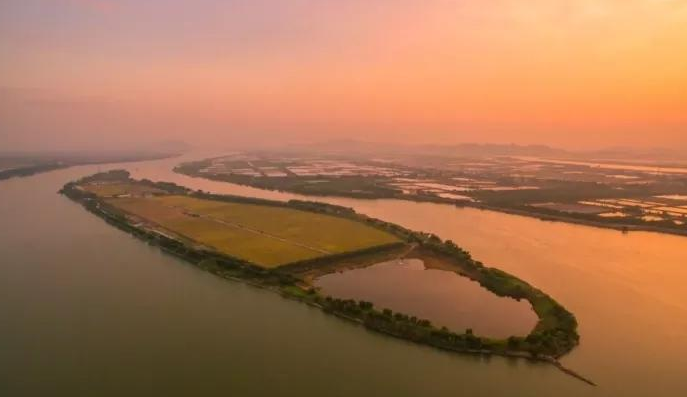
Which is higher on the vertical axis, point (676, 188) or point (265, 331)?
point (676, 188)

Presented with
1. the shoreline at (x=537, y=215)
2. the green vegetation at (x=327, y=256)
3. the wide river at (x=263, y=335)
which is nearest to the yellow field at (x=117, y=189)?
the green vegetation at (x=327, y=256)

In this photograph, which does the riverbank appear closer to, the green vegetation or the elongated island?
the elongated island

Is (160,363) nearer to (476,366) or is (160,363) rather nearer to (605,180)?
(476,366)

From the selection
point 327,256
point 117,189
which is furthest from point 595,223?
point 117,189

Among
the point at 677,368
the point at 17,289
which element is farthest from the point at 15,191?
the point at 677,368

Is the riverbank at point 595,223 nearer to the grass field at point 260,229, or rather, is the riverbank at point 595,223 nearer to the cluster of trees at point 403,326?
the grass field at point 260,229

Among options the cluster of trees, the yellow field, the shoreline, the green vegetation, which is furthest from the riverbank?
the yellow field

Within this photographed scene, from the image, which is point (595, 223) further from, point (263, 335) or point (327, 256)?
point (263, 335)
